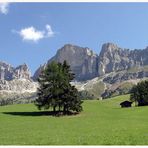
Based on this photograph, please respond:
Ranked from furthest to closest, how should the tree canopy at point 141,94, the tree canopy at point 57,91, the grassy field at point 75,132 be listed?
the tree canopy at point 141,94 < the tree canopy at point 57,91 < the grassy field at point 75,132

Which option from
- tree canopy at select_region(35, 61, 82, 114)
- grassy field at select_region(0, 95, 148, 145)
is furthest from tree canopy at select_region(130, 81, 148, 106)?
grassy field at select_region(0, 95, 148, 145)

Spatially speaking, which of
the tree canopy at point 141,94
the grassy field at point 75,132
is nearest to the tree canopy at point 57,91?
the grassy field at point 75,132

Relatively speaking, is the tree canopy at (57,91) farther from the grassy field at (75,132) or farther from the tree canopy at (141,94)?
the tree canopy at (141,94)

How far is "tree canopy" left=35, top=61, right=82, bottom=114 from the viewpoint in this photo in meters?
88.6

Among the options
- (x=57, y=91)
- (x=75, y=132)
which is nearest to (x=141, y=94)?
(x=57, y=91)

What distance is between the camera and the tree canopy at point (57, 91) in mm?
88625

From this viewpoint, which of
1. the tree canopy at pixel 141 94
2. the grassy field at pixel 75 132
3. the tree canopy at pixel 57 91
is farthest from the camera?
the tree canopy at pixel 141 94

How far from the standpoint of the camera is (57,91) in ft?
291

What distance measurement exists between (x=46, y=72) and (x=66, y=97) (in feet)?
29.1

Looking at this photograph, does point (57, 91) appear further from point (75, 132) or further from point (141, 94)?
point (141, 94)

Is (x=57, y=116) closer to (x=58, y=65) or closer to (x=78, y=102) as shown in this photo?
(x=78, y=102)

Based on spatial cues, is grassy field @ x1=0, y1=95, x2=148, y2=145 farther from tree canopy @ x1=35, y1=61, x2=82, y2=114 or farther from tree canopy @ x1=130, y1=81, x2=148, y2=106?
tree canopy @ x1=130, y1=81, x2=148, y2=106

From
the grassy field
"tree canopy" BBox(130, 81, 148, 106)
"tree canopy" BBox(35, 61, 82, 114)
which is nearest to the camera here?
the grassy field

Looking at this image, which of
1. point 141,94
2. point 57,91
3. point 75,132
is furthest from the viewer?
point 141,94
